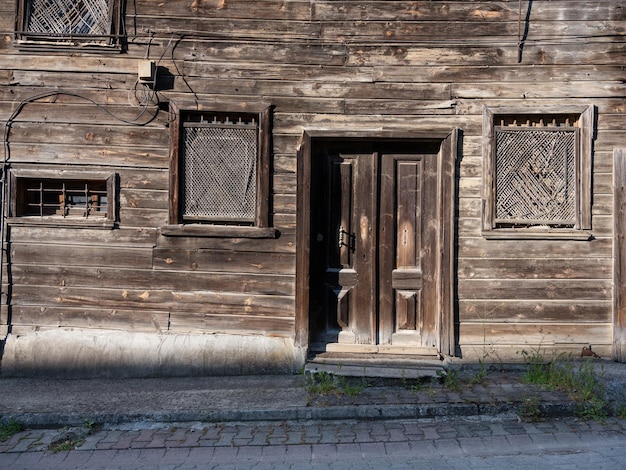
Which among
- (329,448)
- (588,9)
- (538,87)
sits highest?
(588,9)

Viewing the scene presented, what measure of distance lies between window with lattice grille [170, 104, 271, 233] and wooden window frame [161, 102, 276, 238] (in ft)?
0.14

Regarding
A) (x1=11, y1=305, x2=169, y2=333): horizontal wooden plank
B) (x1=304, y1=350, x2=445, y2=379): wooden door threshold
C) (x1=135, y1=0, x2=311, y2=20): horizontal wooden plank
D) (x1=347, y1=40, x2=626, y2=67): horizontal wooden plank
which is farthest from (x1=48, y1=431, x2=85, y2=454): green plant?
(x1=347, y1=40, x2=626, y2=67): horizontal wooden plank

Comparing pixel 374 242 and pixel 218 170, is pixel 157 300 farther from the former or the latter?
pixel 374 242

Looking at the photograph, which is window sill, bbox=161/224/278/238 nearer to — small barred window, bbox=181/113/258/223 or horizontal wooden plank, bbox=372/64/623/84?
small barred window, bbox=181/113/258/223

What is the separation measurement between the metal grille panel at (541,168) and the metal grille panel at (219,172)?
2.66 metres

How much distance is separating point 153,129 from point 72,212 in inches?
50.9

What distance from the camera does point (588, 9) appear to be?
18.3 feet

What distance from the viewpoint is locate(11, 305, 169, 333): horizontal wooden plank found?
18.6ft

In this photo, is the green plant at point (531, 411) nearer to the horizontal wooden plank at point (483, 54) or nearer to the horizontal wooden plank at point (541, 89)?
the horizontal wooden plank at point (541, 89)

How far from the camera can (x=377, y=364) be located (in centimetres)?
535

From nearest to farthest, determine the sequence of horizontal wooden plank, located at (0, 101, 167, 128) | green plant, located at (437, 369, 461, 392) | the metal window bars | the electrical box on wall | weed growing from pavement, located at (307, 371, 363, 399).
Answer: weed growing from pavement, located at (307, 371, 363, 399) < green plant, located at (437, 369, 461, 392) < the electrical box on wall < horizontal wooden plank, located at (0, 101, 167, 128) < the metal window bars

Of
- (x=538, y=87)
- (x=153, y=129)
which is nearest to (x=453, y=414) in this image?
(x=538, y=87)

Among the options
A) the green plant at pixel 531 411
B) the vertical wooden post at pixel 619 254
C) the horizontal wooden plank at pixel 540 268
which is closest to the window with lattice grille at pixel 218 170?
the horizontal wooden plank at pixel 540 268

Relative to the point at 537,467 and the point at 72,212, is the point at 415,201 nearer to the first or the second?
the point at 537,467
